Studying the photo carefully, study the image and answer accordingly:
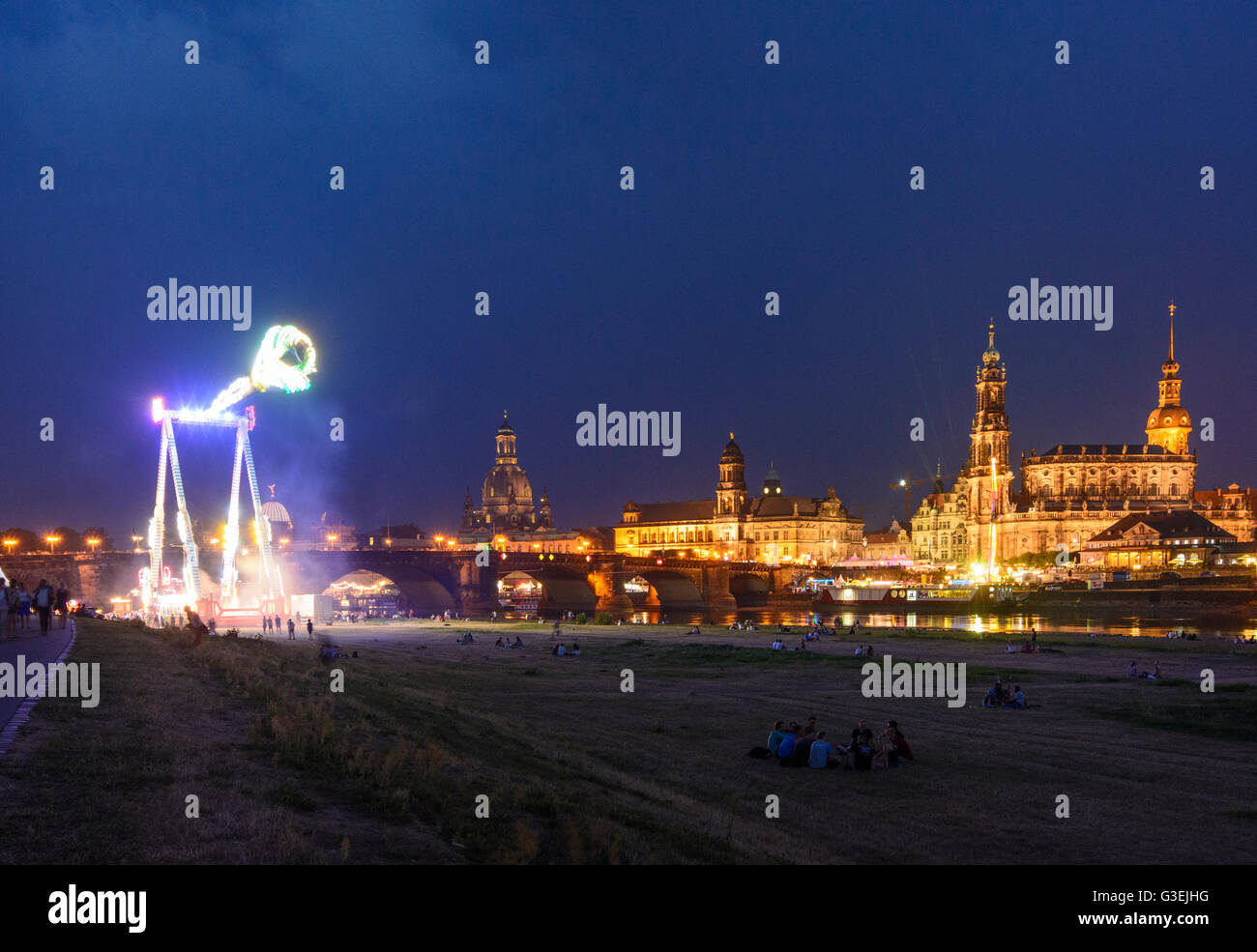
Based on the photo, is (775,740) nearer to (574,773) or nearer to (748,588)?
(574,773)

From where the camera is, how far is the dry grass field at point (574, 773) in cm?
1155

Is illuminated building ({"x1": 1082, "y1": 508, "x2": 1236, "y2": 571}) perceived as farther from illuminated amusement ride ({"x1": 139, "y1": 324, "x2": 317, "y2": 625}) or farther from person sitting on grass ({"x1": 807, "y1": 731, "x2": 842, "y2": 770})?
person sitting on grass ({"x1": 807, "y1": 731, "x2": 842, "y2": 770})

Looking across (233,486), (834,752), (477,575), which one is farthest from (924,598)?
(834,752)

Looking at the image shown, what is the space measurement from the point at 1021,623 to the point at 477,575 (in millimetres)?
71898

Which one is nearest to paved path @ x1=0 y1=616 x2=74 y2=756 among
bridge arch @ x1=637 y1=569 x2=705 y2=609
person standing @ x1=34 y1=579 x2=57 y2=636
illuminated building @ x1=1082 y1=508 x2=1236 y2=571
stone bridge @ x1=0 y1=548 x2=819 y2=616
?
person standing @ x1=34 y1=579 x2=57 y2=636

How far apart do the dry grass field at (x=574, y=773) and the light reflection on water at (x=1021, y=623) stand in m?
45.0

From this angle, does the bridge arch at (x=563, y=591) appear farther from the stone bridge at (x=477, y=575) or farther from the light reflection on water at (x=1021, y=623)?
the light reflection on water at (x=1021, y=623)

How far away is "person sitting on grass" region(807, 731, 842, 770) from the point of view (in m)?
22.0

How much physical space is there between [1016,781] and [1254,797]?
187 inches

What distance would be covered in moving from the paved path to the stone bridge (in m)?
79.3

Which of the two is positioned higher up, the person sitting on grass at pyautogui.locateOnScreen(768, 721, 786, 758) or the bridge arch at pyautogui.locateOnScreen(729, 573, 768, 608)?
the person sitting on grass at pyautogui.locateOnScreen(768, 721, 786, 758)

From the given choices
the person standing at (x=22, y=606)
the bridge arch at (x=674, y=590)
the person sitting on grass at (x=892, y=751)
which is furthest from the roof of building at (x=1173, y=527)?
the person standing at (x=22, y=606)
